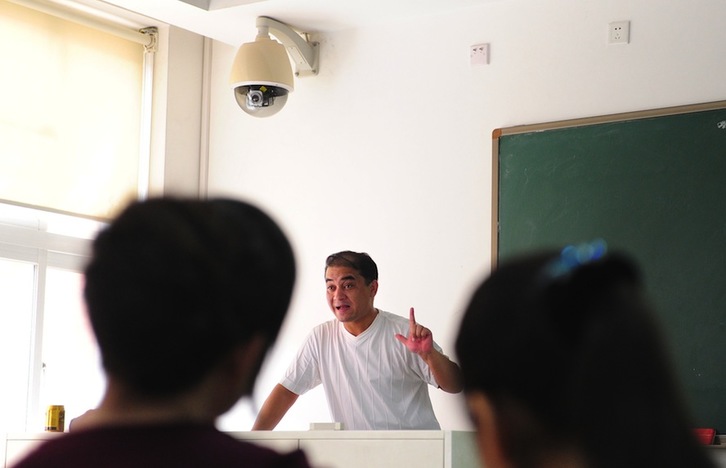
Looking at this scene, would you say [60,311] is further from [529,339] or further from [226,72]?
[529,339]

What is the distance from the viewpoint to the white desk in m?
3.27

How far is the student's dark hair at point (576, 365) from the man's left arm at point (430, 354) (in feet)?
9.55

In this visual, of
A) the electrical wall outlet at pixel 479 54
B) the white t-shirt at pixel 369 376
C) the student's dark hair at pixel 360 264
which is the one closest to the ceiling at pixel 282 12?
the electrical wall outlet at pixel 479 54

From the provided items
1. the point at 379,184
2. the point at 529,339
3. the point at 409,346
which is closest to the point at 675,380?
the point at 529,339

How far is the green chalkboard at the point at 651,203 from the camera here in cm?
397

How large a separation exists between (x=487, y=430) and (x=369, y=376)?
3293 millimetres

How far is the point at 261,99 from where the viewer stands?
190 inches

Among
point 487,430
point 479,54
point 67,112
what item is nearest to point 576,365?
point 487,430

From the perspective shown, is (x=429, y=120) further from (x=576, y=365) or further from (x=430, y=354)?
(x=576, y=365)

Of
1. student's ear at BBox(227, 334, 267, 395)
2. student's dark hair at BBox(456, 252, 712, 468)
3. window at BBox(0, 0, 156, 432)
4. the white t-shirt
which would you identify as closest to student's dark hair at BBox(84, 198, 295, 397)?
student's ear at BBox(227, 334, 267, 395)

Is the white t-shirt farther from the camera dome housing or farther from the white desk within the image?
the camera dome housing

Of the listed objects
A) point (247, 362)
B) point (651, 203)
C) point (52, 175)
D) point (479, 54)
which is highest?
point (479, 54)

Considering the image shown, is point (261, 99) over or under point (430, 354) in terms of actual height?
over

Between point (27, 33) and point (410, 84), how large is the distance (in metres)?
1.79
